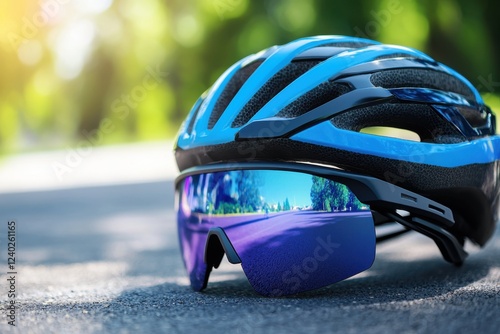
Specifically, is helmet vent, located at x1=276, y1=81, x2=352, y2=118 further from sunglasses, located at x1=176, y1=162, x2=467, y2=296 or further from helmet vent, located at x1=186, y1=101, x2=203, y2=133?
helmet vent, located at x1=186, y1=101, x2=203, y2=133

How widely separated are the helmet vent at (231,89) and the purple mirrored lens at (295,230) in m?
0.47

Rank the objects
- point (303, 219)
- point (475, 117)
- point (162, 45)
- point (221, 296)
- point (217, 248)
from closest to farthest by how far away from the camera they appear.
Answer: point (303, 219), point (221, 296), point (217, 248), point (475, 117), point (162, 45)

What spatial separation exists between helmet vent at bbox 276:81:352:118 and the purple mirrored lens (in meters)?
0.31

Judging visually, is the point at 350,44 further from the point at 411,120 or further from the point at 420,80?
the point at 411,120

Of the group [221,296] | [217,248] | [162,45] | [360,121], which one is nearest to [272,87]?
[360,121]

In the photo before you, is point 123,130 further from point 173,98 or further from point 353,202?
point 353,202

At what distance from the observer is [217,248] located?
317cm

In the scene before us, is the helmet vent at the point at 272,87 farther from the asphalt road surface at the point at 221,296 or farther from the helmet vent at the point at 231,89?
the asphalt road surface at the point at 221,296

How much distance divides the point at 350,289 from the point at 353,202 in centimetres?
46

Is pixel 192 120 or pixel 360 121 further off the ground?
pixel 360 121

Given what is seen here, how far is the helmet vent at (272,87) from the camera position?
3.12 m

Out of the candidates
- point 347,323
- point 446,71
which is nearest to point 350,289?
point 347,323

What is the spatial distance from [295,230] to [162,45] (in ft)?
66.2

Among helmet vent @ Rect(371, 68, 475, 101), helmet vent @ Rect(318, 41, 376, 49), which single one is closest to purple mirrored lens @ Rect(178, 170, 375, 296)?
helmet vent @ Rect(371, 68, 475, 101)
